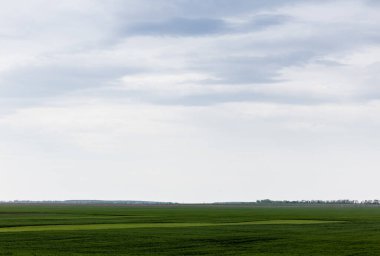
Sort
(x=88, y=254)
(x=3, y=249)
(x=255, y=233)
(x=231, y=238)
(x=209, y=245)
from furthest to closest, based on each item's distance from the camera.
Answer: (x=255, y=233) < (x=231, y=238) < (x=209, y=245) < (x=3, y=249) < (x=88, y=254)

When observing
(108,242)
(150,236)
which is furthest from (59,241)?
(150,236)

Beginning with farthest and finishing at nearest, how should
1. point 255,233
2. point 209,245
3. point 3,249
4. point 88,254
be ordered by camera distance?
point 255,233 < point 209,245 < point 3,249 < point 88,254

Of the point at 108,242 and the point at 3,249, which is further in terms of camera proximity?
the point at 108,242

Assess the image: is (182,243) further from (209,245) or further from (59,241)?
(59,241)

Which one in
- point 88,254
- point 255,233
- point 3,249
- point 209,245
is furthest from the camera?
point 255,233

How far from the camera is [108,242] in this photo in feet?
131

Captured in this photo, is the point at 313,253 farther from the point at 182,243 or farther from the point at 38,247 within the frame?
the point at 38,247

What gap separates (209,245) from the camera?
38531 millimetres

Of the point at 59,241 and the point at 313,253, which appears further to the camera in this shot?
the point at 59,241

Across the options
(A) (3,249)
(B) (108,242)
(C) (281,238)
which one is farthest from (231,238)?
(A) (3,249)

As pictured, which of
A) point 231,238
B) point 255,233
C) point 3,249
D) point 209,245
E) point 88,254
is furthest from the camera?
point 255,233

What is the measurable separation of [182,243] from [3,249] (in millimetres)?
10551

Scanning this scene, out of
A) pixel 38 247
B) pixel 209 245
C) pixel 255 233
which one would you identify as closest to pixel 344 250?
pixel 209 245

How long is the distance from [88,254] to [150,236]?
11869 millimetres
